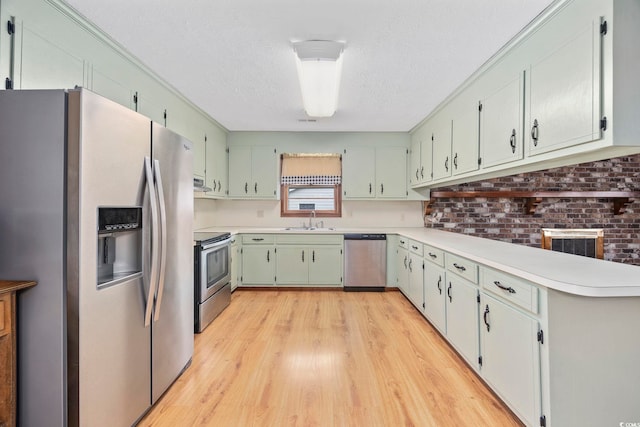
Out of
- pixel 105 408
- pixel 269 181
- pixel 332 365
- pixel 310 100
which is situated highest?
pixel 310 100

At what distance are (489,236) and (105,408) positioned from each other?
4060 millimetres

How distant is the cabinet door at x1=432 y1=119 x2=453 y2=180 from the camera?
3.51 meters

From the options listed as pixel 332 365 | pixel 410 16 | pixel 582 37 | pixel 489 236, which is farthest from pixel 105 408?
pixel 489 236

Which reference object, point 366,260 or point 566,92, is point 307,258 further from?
point 566,92

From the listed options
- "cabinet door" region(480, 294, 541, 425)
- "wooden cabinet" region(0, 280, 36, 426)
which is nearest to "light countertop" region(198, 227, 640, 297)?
"cabinet door" region(480, 294, 541, 425)

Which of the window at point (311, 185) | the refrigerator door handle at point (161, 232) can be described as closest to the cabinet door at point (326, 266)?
the window at point (311, 185)

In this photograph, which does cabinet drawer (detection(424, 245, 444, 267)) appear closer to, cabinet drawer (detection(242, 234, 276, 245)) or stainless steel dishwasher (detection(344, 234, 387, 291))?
stainless steel dishwasher (detection(344, 234, 387, 291))

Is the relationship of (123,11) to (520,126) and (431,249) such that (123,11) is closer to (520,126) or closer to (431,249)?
(520,126)

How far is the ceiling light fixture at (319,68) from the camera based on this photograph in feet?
7.50

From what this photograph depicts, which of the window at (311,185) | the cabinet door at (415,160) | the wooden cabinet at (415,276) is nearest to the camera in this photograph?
the wooden cabinet at (415,276)

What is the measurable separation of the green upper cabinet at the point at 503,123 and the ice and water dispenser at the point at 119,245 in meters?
2.41

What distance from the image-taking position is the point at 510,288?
5.94 ft

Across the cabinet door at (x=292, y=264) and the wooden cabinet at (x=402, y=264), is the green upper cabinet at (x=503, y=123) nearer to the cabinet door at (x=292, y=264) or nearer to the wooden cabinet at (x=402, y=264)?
the wooden cabinet at (x=402, y=264)

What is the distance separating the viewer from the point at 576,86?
66.3 inches
